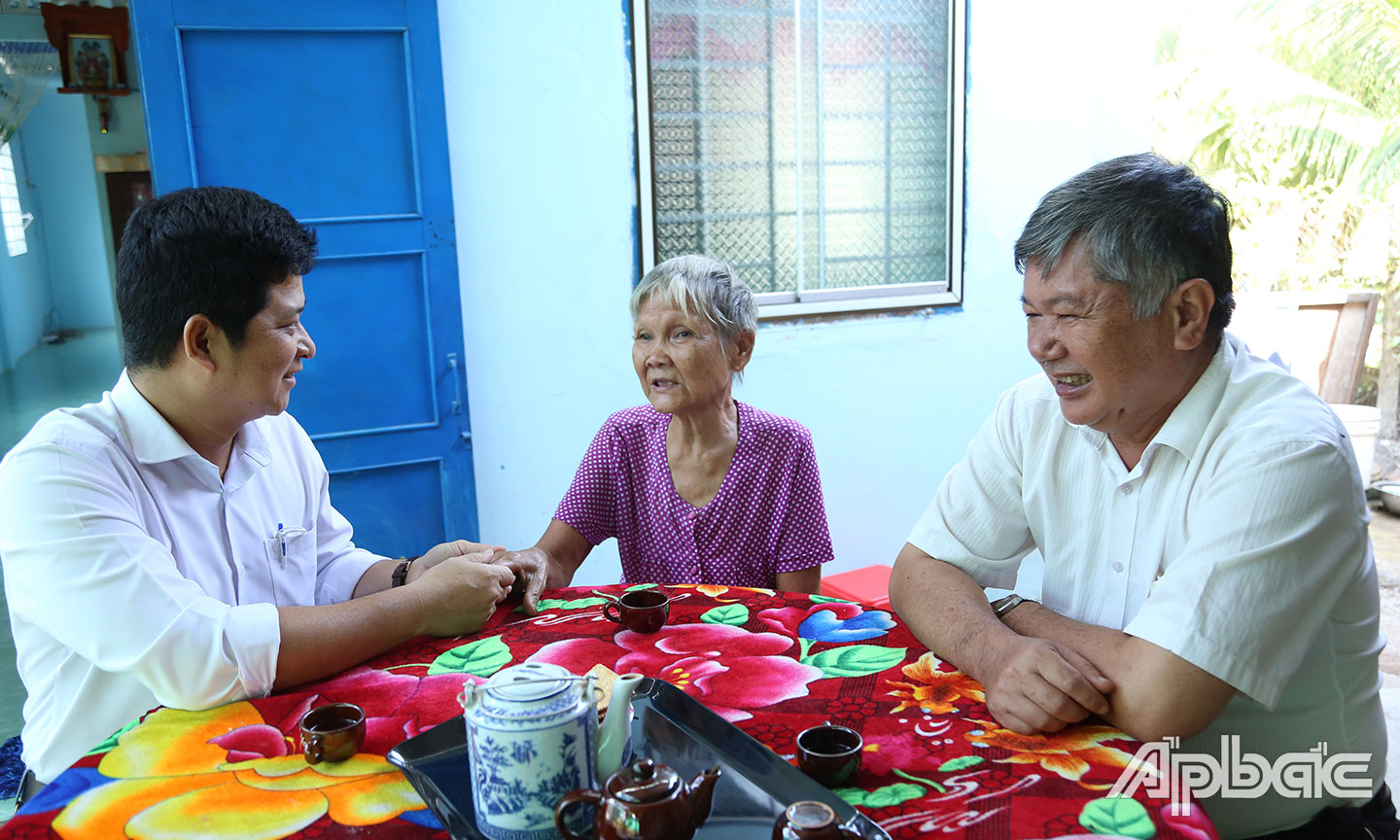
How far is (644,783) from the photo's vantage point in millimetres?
977

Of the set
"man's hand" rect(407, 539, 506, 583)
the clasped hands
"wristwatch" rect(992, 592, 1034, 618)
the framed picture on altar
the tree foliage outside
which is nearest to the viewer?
"wristwatch" rect(992, 592, 1034, 618)

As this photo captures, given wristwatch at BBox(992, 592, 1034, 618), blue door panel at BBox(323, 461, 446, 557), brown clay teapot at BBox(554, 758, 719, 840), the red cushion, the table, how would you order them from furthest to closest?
blue door panel at BBox(323, 461, 446, 557)
the red cushion
wristwatch at BBox(992, 592, 1034, 618)
the table
brown clay teapot at BBox(554, 758, 719, 840)

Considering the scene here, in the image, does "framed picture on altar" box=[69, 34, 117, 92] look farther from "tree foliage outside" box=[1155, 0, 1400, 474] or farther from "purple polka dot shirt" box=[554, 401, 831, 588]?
"tree foliage outside" box=[1155, 0, 1400, 474]

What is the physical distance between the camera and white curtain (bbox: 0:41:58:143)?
30.9ft

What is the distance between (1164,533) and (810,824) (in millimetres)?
926

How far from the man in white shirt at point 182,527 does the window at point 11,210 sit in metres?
13.3

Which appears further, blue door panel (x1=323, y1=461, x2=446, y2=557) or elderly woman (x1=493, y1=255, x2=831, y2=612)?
blue door panel (x1=323, y1=461, x2=446, y2=557)

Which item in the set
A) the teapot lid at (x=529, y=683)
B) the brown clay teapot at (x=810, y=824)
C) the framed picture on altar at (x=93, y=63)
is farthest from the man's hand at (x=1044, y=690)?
the framed picture on altar at (x=93, y=63)

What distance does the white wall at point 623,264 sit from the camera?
11.5 feet

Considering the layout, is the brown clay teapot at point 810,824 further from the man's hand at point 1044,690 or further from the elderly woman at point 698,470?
the elderly woman at point 698,470

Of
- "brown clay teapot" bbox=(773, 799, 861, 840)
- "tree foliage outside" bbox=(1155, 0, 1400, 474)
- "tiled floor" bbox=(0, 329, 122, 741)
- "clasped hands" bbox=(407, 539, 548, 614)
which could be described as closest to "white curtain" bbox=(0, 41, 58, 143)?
"tiled floor" bbox=(0, 329, 122, 741)

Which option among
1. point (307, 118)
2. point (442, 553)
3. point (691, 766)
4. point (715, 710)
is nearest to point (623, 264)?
point (307, 118)

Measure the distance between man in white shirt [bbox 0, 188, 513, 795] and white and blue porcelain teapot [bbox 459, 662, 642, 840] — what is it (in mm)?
597

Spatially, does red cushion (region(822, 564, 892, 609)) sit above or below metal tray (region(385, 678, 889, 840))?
below
